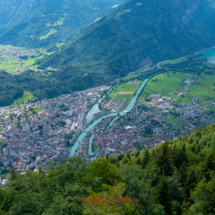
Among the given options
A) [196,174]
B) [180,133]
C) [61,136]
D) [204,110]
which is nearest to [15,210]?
[196,174]

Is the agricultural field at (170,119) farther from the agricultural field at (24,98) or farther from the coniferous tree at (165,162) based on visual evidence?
the agricultural field at (24,98)

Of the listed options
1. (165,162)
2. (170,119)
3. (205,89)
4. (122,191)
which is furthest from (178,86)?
(122,191)

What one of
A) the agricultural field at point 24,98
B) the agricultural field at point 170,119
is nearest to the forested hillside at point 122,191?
the agricultural field at point 170,119

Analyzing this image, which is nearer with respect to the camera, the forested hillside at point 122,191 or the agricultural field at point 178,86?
the forested hillside at point 122,191

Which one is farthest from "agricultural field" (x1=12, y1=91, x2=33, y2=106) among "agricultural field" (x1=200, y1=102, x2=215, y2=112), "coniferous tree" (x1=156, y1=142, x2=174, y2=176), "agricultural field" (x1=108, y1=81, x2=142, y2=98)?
"coniferous tree" (x1=156, y1=142, x2=174, y2=176)

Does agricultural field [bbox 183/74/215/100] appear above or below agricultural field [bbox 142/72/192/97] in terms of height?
below

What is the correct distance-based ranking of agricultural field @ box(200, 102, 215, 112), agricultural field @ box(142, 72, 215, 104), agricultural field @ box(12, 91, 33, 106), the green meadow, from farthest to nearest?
agricultural field @ box(142, 72, 215, 104), agricultural field @ box(12, 91, 33, 106), the green meadow, agricultural field @ box(200, 102, 215, 112)

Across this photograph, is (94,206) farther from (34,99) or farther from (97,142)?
(34,99)

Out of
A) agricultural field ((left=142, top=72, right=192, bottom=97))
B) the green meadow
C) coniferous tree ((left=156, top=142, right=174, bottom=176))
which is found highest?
coniferous tree ((left=156, top=142, right=174, bottom=176))

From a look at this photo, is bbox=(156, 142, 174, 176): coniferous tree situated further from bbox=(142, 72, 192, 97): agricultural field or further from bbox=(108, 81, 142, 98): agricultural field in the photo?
bbox=(142, 72, 192, 97): agricultural field

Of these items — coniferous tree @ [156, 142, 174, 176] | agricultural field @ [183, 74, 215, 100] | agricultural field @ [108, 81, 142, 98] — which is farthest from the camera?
agricultural field @ [108, 81, 142, 98]

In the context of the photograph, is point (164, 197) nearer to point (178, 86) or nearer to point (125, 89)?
point (125, 89)
